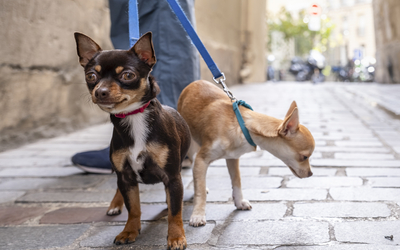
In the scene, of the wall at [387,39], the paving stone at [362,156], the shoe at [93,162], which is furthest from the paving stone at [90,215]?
the wall at [387,39]

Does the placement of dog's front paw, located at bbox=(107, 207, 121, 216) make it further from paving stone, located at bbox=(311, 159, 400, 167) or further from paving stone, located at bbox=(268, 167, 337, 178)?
paving stone, located at bbox=(311, 159, 400, 167)

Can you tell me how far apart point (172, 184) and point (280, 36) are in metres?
49.6

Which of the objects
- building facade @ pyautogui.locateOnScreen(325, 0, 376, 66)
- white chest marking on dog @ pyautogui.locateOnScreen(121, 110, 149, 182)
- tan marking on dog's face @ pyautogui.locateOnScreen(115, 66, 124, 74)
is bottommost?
white chest marking on dog @ pyautogui.locateOnScreen(121, 110, 149, 182)

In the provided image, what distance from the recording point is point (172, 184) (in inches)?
77.4

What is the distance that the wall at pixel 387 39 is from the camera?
42.0ft

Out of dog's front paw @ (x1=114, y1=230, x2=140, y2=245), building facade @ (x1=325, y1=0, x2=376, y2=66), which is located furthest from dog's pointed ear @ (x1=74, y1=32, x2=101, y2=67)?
building facade @ (x1=325, y1=0, x2=376, y2=66)

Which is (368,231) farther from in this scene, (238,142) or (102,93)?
(102,93)

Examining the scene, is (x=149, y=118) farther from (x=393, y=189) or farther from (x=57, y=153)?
(x=57, y=153)

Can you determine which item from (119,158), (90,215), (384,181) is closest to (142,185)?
(90,215)

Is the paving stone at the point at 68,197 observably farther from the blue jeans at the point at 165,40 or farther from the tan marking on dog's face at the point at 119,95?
the tan marking on dog's face at the point at 119,95

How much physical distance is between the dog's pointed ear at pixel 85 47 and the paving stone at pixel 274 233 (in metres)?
1.07

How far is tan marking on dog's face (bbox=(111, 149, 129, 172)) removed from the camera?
194cm

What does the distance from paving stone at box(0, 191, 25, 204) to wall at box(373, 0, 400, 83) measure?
40.9 feet

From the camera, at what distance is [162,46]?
334 cm
